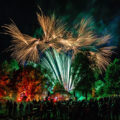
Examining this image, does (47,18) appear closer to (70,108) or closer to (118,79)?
(70,108)

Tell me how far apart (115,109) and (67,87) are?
15.0m

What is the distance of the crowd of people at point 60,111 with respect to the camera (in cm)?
908

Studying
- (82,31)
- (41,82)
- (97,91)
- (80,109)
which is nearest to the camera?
(80,109)

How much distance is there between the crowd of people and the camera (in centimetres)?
908

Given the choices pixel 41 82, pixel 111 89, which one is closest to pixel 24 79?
pixel 41 82

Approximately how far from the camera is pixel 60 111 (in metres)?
9.30

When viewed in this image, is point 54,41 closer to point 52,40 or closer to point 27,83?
point 52,40

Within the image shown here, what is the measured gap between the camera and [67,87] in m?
24.4

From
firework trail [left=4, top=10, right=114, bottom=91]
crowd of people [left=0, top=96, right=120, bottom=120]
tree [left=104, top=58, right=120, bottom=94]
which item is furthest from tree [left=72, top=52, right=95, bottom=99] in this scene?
crowd of people [left=0, top=96, right=120, bottom=120]

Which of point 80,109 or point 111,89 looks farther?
point 111,89

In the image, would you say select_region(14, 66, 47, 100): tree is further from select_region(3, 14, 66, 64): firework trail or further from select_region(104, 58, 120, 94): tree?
select_region(104, 58, 120, 94): tree

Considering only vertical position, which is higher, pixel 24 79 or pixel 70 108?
pixel 24 79

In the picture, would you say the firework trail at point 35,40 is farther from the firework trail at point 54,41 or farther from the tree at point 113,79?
the tree at point 113,79

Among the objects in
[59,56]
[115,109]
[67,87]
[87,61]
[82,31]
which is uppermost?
[82,31]
